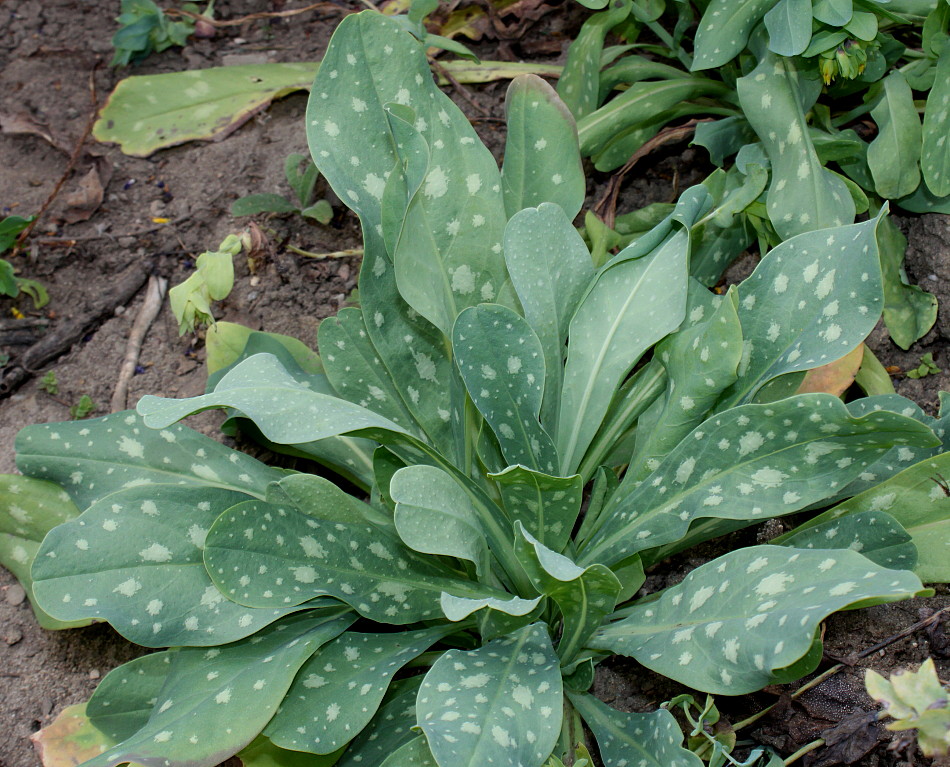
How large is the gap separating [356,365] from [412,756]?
2.20 feet

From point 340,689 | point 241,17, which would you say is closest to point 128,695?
point 340,689

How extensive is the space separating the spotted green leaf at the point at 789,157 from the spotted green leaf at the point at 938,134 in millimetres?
165

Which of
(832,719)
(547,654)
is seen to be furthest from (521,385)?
(832,719)

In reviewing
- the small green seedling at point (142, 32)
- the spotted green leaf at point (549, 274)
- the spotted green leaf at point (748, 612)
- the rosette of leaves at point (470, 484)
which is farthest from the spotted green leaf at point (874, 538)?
the small green seedling at point (142, 32)

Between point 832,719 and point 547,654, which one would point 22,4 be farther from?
point 832,719

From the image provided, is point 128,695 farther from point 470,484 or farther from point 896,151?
point 896,151

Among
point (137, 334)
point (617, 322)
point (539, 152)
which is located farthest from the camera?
point (137, 334)

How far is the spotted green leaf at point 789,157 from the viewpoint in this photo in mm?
1521

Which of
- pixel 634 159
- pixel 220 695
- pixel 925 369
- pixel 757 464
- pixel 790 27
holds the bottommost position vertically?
pixel 925 369

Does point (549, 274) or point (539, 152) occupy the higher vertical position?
point (539, 152)

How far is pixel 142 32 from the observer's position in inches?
87.7

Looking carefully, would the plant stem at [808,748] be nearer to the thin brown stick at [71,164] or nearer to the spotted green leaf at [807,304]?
the spotted green leaf at [807,304]

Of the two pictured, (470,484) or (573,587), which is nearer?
(573,587)

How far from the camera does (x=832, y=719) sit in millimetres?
1254
